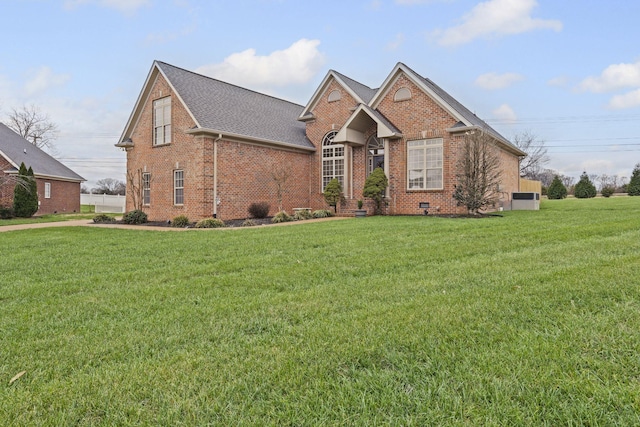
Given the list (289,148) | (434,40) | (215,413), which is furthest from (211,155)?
(215,413)

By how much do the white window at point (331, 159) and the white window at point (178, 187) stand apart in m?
6.66

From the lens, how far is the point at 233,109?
18500 mm

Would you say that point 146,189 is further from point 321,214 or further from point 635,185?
point 635,185

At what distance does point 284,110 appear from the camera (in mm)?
22516

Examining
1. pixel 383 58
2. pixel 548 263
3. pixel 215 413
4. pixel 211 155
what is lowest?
pixel 215 413

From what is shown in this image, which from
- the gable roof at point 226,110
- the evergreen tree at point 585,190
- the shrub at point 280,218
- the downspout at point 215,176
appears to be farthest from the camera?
the evergreen tree at point 585,190

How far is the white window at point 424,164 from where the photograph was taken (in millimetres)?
16766

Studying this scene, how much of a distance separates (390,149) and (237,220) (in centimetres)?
732

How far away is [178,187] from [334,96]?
850cm

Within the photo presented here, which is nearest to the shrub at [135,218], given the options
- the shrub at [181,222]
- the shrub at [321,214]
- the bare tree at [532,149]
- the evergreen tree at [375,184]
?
the shrub at [181,222]

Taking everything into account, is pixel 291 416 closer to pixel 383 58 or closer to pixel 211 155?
pixel 211 155

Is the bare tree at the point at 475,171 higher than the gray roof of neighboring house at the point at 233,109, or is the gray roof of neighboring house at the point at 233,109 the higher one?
the gray roof of neighboring house at the point at 233,109

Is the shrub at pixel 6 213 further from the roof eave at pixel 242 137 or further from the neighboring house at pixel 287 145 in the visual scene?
the roof eave at pixel 242 137

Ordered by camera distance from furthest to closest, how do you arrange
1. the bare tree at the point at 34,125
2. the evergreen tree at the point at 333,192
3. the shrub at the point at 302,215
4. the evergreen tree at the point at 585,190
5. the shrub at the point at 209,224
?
the bare tree at the point at 34,125, the evergreen tree at the point at 585,190, the evergreen tree at the point at 333,192, the shrub at the point at 302,215, the shrub at the point at 209,224
